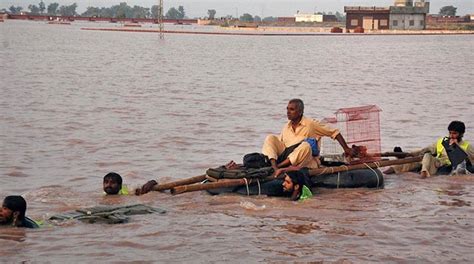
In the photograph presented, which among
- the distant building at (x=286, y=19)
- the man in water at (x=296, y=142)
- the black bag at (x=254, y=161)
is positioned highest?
the distant building at (x=286, y=19)

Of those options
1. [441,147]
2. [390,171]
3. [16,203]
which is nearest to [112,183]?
[16,203]

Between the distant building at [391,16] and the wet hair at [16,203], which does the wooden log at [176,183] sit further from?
the distant building at [391,16]

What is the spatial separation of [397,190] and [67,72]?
2644 cm

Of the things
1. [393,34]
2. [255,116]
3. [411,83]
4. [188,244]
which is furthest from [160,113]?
[393,34]

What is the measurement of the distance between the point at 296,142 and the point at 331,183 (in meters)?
0.80

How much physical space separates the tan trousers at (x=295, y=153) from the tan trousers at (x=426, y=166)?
2087 millimetres

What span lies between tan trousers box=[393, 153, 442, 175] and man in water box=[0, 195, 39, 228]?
5.85 metres

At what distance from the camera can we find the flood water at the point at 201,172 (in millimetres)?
8227

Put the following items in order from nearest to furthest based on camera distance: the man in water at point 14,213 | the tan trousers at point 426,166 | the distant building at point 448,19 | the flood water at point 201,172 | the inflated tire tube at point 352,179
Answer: the flood water at point 201,172 < the man in water at point 14,213 < the inflated tire tube at point 352,179 < the tan trousers at point 426,166 < the distant building at point 448,19

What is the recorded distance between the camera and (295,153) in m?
10.1

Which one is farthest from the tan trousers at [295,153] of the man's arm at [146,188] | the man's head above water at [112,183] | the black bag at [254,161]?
the man's head above water at [112,183]

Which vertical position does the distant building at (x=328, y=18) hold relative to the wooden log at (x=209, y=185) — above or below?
above

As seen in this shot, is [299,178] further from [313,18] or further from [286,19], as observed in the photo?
[286,19]

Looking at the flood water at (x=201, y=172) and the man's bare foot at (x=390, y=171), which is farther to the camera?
the man's bare foot at (x=390, y=171)
